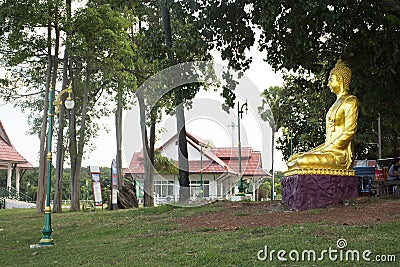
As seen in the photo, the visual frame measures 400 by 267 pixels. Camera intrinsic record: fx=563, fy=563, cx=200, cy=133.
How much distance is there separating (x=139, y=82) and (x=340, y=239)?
18.8 metres

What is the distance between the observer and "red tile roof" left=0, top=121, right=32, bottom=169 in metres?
34.5

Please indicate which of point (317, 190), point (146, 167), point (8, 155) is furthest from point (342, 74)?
point (8, 155)

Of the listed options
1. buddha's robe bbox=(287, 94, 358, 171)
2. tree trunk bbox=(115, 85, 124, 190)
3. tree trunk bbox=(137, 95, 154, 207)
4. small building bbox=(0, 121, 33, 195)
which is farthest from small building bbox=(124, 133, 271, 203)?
buddha's robe bbox=(287, 94, 358, 171)

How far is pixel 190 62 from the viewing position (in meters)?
15.3

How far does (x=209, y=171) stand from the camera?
34.7 metres

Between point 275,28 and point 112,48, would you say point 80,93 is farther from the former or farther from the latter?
point 275,28

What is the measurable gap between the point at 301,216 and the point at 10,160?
2669 cm

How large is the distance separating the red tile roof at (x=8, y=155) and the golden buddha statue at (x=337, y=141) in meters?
24.9

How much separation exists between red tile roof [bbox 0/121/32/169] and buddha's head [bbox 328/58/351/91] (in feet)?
82.5

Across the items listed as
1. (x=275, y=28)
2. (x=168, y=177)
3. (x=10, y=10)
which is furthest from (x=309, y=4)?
(x=168, y=177)

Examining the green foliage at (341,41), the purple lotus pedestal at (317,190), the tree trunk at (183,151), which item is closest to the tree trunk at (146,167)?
the tree trunk at (183,151)

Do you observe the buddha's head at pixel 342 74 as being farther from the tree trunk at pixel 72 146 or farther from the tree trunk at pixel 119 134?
the tree trunk at pixel 72 146

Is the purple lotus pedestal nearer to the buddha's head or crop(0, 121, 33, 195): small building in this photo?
the buddha's head

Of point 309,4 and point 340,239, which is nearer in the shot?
point 340,239
